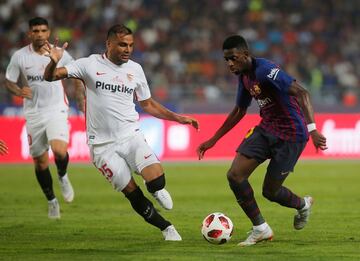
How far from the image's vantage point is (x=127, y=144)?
1009 cm

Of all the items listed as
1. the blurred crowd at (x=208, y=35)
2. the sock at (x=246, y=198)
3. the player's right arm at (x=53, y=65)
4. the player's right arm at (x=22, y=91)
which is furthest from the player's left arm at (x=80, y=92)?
the blurred crowd at (x=208, y=35)

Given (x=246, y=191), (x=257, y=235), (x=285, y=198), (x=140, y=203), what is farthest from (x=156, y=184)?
(x=285, y=198)

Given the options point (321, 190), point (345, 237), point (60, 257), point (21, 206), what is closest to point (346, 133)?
point (321, 190)

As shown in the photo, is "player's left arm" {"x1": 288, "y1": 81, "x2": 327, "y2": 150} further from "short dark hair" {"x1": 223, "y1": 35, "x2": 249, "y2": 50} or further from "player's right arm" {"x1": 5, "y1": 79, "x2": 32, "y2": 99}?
"player's right arm" {"x1": 5, "y1": 79, "x2": 32, "y2": 99}

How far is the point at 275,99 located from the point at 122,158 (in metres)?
1.88

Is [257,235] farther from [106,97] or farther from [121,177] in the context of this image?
[106,97]

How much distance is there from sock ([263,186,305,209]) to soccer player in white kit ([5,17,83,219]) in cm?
410

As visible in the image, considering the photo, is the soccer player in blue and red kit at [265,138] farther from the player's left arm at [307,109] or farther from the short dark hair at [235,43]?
the player's left arm at [307,109]

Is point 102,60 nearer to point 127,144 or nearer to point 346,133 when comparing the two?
point 127,144

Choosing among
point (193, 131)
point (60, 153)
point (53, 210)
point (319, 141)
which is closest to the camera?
point (319, 141)

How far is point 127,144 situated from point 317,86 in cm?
1906

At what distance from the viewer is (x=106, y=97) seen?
10.1m

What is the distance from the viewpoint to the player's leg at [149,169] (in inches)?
390

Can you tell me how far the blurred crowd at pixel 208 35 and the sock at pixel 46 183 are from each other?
1367 cm
